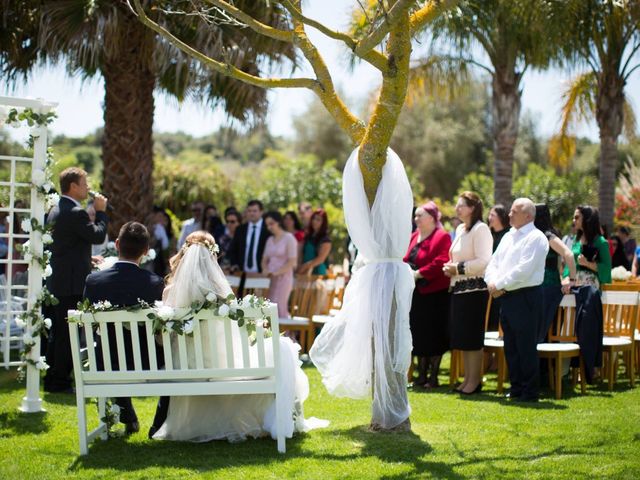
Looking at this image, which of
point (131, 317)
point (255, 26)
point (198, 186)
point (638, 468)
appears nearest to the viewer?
point (638, 468)

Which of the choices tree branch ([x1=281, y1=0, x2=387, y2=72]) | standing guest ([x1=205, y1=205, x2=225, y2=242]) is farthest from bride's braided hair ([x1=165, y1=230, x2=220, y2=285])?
standing guest ([x1=205, y1=205, x2=225, y2=242])

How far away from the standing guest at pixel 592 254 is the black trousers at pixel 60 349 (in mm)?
5677

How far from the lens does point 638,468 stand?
6.09 m

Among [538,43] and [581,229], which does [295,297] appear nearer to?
[581,229]

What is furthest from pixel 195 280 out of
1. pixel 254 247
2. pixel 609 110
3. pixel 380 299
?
pixel 609 110

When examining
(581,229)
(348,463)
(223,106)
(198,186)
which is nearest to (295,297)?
(223,106)

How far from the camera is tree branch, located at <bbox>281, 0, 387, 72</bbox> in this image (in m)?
6.71

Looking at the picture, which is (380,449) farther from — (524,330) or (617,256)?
(617,256)

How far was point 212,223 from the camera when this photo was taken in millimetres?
15492

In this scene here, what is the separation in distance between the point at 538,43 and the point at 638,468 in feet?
34.6

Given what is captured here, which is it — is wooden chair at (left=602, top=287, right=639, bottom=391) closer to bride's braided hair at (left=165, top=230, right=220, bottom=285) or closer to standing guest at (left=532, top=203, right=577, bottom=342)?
standing guest at (left=532, top=203, right=577, bottom=342)

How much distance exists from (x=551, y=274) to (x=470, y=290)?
43.0 inches

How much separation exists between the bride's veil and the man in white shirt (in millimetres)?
3332

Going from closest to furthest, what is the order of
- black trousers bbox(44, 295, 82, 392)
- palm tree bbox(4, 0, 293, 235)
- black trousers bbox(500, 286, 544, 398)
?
black trousers bbox(500, 286, 544, 398) → black trousers bbox(44, 295, 82, 392) → palm tree bbox(4, 0, 293, 235)
